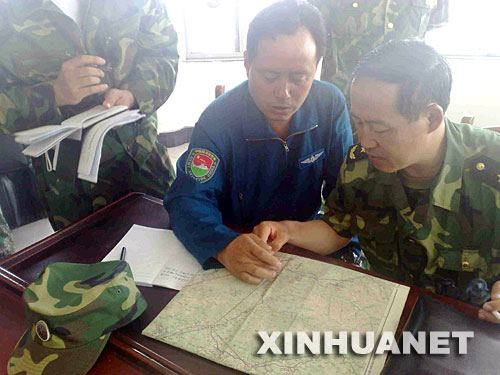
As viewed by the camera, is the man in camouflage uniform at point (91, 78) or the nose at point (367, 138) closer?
the nose at point (367, 138)

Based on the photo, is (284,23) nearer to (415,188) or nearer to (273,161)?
(273,161)

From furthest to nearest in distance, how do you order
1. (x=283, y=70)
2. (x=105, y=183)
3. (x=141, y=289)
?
(x=105, y=183), (x=283, y=70), (x=141, y=289)

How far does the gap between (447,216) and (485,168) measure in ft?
0.49

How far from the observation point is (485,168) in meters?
Result: 0.94

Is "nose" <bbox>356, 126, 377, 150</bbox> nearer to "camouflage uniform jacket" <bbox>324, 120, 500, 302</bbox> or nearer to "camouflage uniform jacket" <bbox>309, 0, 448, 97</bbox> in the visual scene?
"camouflage uniform jacket" <bbox>324, 120, 500, 302</bbox>

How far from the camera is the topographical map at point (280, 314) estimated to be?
24.7 inches

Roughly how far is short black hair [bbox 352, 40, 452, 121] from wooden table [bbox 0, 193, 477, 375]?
40 cm

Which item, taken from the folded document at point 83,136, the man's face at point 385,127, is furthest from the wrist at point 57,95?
the man's face at point 385,127

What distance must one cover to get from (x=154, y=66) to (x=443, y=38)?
306 centimetres

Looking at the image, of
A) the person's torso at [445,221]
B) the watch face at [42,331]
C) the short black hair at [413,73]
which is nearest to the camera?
the watch face at [42,331]

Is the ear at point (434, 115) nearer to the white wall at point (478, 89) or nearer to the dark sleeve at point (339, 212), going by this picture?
the dark sleeve at point (339, 212)

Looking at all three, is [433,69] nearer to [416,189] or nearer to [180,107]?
[416,189]

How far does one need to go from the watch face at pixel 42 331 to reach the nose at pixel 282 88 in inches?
30.9
